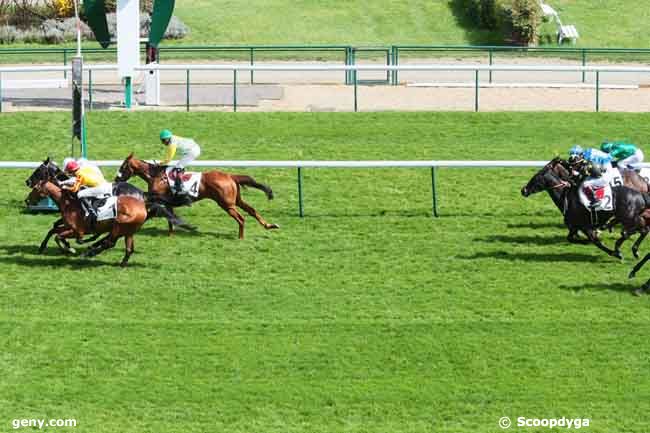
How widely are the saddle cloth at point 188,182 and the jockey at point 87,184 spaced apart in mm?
1499

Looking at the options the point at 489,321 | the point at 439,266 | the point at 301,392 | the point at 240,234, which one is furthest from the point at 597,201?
the point at 301,392

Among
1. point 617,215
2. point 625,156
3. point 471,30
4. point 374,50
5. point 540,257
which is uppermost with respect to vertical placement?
point 471,30

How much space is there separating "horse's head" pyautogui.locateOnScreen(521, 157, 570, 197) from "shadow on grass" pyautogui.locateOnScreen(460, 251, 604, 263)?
1.00m

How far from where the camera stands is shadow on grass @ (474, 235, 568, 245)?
49.4 ft

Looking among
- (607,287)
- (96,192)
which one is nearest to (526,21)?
(607,287)

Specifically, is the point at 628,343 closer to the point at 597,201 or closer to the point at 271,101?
the point at 597,201

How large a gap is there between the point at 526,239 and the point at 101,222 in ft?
16.1

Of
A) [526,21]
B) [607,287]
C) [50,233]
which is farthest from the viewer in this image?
[526,21]

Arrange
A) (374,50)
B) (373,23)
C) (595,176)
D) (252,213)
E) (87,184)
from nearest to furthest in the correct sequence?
(87,184), (595,176), (252,213), (374,50), (373,23)

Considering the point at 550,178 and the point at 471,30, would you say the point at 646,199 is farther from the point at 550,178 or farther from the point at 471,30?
the point at 471,30

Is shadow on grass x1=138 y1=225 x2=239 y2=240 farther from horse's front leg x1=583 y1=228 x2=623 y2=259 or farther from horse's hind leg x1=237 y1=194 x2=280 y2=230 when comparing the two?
horse's front leg x1=583 y1=228 x2=623 y2=259

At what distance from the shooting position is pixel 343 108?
22.3 metres

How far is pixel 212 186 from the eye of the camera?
1529cm

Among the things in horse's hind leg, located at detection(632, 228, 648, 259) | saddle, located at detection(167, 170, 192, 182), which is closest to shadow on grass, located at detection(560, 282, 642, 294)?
horse's hind leg, located at detection(632, 228, 648, 259)
